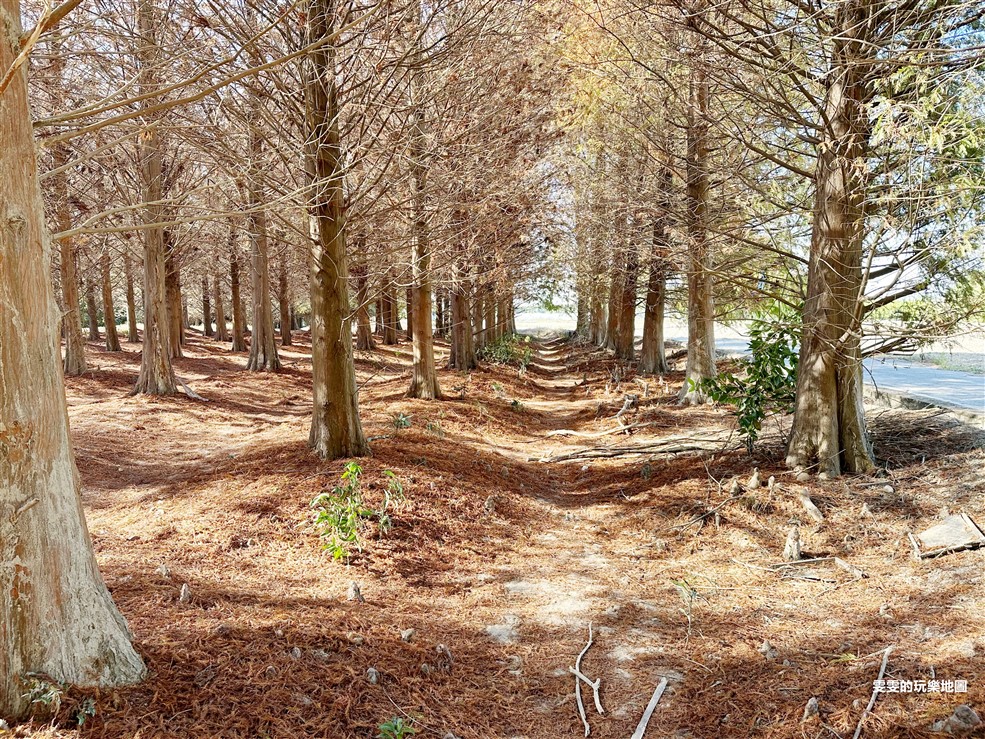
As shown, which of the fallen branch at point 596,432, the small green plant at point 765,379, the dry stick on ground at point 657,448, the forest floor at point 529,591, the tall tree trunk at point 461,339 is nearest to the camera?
the forest floor at point 529,591

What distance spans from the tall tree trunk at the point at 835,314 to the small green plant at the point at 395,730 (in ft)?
17.0

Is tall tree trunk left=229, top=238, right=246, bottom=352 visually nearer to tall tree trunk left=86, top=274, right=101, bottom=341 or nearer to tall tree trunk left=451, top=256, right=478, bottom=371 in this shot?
tall tree trunk left=86, top=274, right=101, bottom=341

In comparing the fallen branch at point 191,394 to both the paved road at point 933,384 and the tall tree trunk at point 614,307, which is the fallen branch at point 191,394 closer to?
the tall tree trunk at point 614,307

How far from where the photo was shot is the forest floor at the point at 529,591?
3016mm

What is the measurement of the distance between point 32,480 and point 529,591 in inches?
134

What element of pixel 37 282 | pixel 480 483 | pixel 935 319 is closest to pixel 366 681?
pixel 37 282

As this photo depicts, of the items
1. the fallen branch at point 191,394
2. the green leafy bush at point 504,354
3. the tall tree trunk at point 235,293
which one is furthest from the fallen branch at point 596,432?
the tall tree trunk at point 235,293

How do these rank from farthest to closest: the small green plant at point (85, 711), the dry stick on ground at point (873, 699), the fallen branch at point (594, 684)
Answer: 1. the fallen branch at point (594, 684)
2. the dry stick on ground at point (873, 699)
3. the small green plant at point (85, 711)

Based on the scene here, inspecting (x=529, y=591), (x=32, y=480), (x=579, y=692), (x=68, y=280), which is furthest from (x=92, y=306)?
(x=579, y=692)

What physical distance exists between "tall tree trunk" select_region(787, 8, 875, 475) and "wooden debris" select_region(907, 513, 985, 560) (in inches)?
54.0

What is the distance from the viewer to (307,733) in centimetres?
275

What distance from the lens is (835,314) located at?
6.37 meters

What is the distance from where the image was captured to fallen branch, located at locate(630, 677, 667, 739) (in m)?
3.02

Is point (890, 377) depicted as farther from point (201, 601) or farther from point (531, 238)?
point (201, 601)
